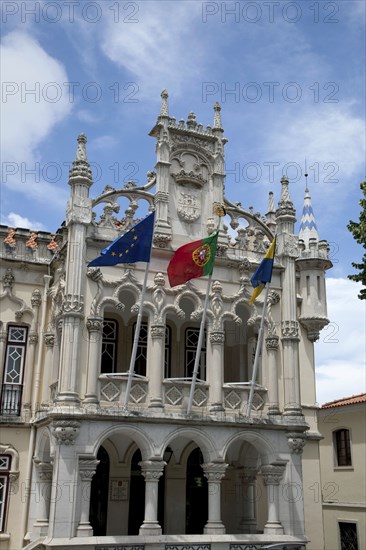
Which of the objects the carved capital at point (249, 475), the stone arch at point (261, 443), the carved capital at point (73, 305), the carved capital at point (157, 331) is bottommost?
the carved capital at point (249, 475)

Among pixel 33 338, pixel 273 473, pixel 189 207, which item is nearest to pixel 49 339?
pixel 33 338

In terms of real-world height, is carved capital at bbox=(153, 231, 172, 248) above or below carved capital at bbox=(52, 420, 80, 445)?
above

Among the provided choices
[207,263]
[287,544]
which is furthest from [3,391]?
[287,544]

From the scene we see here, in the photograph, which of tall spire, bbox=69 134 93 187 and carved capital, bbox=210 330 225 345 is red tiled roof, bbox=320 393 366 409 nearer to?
carved capital, bbox=210 330 225 345

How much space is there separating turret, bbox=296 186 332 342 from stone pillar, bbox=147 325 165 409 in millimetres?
7116

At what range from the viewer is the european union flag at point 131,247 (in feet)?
68.2

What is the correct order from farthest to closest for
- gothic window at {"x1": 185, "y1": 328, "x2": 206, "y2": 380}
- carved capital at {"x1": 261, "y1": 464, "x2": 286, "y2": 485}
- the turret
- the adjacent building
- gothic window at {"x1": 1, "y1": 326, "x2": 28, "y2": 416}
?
1. the adjacent building
2. the turret
3. gothic window at {"x1": 185, "y1": 328, "x2": 206, "y2": 380}
4. gothic window at {"x1": 1, "y1": 326, "x2": 28, "y2": 416}
5. carved capital at {"x1": 261, "y1": 464, "x2": 286, "y2": 485}

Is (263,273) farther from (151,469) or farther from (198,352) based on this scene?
(151,469)

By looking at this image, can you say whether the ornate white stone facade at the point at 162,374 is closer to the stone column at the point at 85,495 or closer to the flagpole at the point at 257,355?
the stone column at the point at 85,495

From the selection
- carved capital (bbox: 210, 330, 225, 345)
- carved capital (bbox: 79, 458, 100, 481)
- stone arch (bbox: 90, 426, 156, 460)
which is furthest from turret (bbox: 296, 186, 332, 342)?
carved capital (bbox: 79, 458, 100, 481)

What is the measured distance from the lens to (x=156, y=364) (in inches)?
869

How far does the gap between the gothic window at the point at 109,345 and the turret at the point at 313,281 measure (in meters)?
7.63

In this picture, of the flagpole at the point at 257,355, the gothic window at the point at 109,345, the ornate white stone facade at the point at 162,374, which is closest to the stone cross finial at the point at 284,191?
the ornate white stone facade at the point at 162,374

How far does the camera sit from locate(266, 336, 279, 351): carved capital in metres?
24.1
